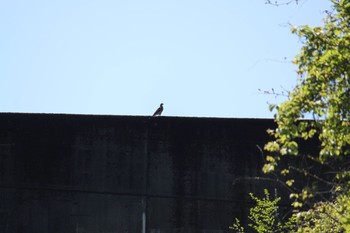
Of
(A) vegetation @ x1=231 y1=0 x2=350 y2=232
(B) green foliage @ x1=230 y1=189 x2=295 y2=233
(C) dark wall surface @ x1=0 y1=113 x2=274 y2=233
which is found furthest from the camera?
(C) dark wall surface @ x1=0 y1=113 x2=274 y2=233

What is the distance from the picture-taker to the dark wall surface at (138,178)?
792 inches

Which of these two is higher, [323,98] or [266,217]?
[323,98]

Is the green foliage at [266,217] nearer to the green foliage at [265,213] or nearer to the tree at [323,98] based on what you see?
the green foliage at [265,213]

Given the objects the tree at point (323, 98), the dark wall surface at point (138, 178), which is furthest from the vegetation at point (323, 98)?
the dark wall surface at point (138, 178)

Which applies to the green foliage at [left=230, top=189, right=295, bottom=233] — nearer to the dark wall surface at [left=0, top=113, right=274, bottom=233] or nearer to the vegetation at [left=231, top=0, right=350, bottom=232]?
the dark wall surface at [left=0, top=113, right=274, bottom=233]

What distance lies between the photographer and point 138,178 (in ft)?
66.7

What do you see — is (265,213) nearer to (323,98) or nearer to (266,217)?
(266,217)

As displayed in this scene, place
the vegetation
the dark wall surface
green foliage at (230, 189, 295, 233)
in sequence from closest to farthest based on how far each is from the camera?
the vegetation → green foliage at (230, 189, 295, 233) → the dark wall surface

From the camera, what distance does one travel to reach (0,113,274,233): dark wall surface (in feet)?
66.0

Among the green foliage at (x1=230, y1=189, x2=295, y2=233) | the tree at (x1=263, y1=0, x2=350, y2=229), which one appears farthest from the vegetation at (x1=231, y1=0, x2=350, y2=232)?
the green foliage at (x1=230, y1=189, x2=295, y2=233)

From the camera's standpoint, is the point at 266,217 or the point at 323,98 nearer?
the point at 323,98

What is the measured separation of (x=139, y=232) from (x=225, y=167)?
2922mm

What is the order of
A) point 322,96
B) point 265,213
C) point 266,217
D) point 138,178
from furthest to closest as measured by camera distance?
point 138,178 → point 266,217 → point 265,213 → point 322,96

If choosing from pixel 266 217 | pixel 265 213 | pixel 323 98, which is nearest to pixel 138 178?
pixel 266 217
